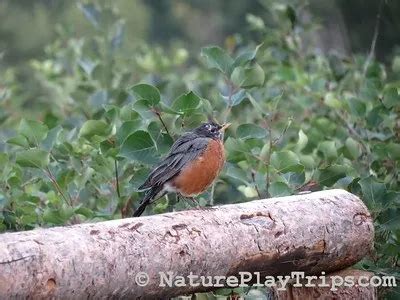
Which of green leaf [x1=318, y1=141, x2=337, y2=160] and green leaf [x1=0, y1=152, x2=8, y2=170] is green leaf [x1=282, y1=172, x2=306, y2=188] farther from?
green leaf [x1=0, y1=152, x2=8, y2=170]

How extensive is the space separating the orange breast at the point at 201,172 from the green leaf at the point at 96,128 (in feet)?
1.39

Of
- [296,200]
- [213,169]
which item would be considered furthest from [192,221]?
[213,169]

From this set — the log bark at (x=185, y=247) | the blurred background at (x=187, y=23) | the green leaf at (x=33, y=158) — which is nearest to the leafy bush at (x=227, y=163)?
the green leaf at (x=33, y=158)

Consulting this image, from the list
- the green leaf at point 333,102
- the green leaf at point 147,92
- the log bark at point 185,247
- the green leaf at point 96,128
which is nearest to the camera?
the log bark at point 185,247

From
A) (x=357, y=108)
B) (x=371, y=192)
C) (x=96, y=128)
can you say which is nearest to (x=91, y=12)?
(x=357, y=108)

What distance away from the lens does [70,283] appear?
275cm

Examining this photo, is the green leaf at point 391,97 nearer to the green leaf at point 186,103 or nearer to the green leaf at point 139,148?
the green leaf at point 186,103

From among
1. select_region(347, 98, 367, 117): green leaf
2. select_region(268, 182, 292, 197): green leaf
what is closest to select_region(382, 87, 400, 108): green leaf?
select_region(347, 98, 367, 117): green leaf

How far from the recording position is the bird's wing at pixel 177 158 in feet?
13.1

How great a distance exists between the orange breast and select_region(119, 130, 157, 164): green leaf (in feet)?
0.53

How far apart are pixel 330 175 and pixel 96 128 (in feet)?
3.63

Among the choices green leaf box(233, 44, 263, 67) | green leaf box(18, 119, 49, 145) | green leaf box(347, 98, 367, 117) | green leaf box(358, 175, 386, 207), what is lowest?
green leaf box(347, 98, 367, 117)

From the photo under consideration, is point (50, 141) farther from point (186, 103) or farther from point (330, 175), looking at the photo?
point (330, 175)

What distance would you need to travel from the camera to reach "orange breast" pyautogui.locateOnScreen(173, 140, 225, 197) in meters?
4.12
